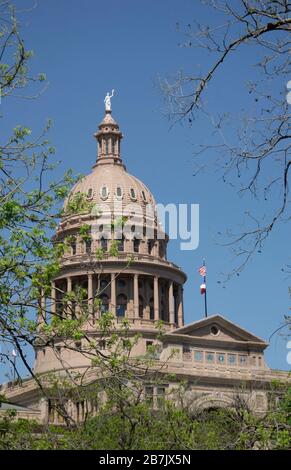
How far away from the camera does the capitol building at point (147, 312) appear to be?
8994cm

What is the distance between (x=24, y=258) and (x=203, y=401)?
72.3 metres

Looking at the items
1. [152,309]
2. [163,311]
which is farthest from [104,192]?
[163,311]

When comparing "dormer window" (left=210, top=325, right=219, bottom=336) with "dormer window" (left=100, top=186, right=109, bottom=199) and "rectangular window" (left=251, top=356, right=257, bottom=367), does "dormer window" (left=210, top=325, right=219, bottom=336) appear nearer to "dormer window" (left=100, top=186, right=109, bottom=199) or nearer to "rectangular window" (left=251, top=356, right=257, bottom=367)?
"rectangular window" (left=251, top=356, right=257, bottom=367)

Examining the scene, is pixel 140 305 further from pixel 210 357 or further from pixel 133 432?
pixel 133 432

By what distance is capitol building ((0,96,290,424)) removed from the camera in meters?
89.9

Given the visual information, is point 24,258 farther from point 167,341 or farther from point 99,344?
point 167,341

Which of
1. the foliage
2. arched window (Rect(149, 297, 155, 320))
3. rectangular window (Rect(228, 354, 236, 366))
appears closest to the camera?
the foliage

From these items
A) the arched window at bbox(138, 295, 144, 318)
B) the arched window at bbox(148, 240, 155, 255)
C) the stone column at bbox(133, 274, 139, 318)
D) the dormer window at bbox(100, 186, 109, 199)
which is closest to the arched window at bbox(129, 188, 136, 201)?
the dormer window at bbox(100, 186, 109, 199)

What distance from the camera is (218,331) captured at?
314 feet

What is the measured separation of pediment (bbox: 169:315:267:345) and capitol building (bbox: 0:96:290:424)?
0.10 meters

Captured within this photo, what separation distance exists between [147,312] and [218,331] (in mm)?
17973
